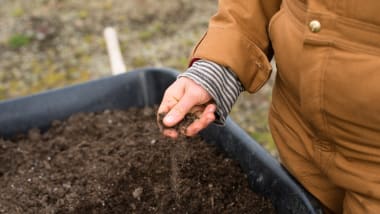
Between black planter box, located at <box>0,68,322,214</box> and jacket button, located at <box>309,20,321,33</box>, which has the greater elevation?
jacket button, located at <box>309,20,321,33</box>

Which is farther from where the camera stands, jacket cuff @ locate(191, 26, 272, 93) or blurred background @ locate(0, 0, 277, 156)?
blurred background @ locate(0, 0, 277, 156)

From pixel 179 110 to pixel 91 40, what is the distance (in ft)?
6.38

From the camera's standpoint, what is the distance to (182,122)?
933mm

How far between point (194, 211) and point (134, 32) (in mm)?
1779

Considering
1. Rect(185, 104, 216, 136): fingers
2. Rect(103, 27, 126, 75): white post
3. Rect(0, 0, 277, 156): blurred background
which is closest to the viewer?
Rect(185, 104, 216, 136): fingers

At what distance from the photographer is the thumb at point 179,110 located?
885mm

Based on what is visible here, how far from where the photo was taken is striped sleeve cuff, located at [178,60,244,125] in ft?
3.14

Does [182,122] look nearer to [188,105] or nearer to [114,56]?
[188,105]

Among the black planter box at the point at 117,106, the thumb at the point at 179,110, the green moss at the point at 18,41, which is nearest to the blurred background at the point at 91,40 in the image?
the green moss at the point at 18,41

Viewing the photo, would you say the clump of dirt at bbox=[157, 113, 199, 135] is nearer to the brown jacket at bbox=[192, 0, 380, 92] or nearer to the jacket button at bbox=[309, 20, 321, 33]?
the brown jacket at bbox=[192, 0, 380, 92]

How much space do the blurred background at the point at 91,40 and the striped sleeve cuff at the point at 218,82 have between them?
3.34ft

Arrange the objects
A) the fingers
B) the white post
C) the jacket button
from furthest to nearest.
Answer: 1. the white post
2. the fingers
3. the jacket button

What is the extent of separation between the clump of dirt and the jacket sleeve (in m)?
0.12

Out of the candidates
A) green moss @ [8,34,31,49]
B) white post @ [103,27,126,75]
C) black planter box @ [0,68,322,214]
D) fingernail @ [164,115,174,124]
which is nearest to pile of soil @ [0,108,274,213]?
black planter box @ [0,68,322,214]
